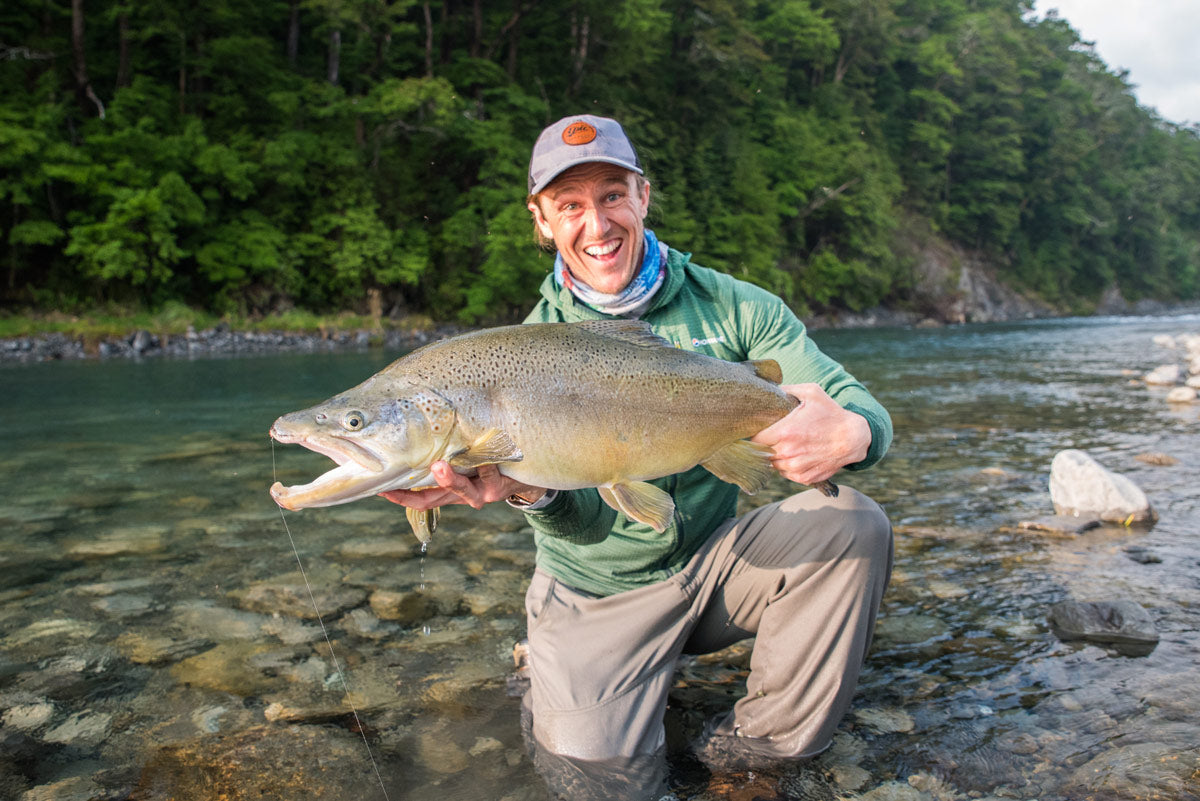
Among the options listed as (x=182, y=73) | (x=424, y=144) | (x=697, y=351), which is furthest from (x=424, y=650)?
(x=424, y=144)

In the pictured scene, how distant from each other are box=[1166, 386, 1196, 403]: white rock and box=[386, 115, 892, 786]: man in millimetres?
10834

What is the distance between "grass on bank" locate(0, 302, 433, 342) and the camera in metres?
20.0

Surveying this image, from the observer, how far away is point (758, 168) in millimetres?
36844

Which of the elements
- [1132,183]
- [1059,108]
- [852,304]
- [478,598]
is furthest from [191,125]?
[1132,183]

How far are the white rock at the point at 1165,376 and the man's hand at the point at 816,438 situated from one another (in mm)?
13714

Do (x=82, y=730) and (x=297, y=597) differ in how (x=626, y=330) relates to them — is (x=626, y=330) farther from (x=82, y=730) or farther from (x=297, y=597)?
(x=297, y=597)

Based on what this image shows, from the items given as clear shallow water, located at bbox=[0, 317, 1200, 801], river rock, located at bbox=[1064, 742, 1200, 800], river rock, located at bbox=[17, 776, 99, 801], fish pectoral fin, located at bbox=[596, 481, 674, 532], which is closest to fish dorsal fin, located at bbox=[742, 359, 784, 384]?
fish pectoral fin, located at bbox=[596, 481, 674, 532]

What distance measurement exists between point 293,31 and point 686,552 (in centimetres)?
3067

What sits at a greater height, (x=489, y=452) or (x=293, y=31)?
(x=293, y=31)

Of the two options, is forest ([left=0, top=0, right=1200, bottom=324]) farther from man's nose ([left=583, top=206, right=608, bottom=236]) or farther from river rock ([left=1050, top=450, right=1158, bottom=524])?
man's nose ([left=583, top=206, right=608, bottom=236])

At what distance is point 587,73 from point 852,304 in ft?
55.2

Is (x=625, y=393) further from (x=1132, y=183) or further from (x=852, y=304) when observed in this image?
(x=1132, y=183)

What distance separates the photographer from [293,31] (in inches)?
1108

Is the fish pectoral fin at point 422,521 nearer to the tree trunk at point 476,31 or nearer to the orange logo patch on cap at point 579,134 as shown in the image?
the orange logo patch on cap at point 579,134
